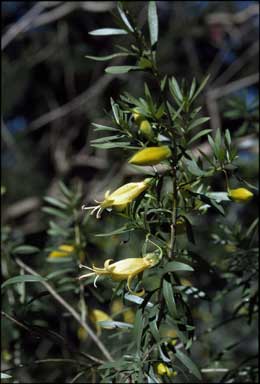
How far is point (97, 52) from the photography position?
3051mm

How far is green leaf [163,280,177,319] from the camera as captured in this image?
557 mm

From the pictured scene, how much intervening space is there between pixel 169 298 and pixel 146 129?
15cm

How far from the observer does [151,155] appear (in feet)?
1.73

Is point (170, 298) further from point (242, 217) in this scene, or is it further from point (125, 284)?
point (242, 217)

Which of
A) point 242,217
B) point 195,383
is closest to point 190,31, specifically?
point 242,217

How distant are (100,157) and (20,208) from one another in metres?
0.37

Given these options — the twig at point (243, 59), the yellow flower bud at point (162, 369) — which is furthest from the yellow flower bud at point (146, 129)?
the twig at point (243, 59)

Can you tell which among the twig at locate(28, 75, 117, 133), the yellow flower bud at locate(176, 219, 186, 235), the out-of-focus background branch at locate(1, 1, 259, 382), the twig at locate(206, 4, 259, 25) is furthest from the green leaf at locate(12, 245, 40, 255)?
the twig at locate(28, 75, 117, 133)

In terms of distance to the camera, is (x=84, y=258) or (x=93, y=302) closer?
(x=84, y=258)

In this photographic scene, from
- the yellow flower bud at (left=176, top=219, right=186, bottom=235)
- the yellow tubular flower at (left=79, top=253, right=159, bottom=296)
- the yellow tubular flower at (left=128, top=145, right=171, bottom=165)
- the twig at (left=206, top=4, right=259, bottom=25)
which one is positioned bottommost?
the yellow tubular flower at (left=79, top=253, right=159, bottom=296)

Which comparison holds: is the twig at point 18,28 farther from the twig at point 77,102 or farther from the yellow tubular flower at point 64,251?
the yellow tubular flower at point 64,251

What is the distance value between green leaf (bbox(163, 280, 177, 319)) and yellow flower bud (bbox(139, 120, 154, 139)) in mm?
137

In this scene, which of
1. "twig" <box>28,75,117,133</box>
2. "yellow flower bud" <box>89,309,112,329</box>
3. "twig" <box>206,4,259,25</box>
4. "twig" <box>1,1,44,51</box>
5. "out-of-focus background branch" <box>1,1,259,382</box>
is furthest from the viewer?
"out-of-focus background branch" <box>1,1,259,382</box>

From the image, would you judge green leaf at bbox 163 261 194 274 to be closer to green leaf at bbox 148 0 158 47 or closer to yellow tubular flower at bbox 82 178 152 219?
yellow tubular flower at bbox 82 178 152 219
